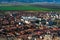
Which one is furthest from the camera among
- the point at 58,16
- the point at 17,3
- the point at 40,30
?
the point at 17,3

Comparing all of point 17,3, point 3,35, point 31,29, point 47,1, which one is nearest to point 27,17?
point 31,29

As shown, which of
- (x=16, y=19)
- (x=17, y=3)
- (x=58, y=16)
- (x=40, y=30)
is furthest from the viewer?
(x=17, y=3)

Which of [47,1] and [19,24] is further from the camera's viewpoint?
[47,1]

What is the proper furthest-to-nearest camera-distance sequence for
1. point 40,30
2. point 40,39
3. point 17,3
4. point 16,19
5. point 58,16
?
point 17,3 → point 58,16 → point 16,19 → point 40,30 → point 40,39

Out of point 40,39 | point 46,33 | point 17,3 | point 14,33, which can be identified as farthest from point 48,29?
point 17,3

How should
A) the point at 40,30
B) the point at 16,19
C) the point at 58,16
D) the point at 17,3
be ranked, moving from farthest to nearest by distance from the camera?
the point at 17,3 → the point at 58,16 → the point at 16,19 → the point at 40,30

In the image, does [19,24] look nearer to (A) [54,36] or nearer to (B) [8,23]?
(B) [8,23]

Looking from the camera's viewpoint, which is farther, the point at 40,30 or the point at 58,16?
the point at 58,16

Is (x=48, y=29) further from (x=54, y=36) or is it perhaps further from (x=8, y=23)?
(x=8, y=23)
